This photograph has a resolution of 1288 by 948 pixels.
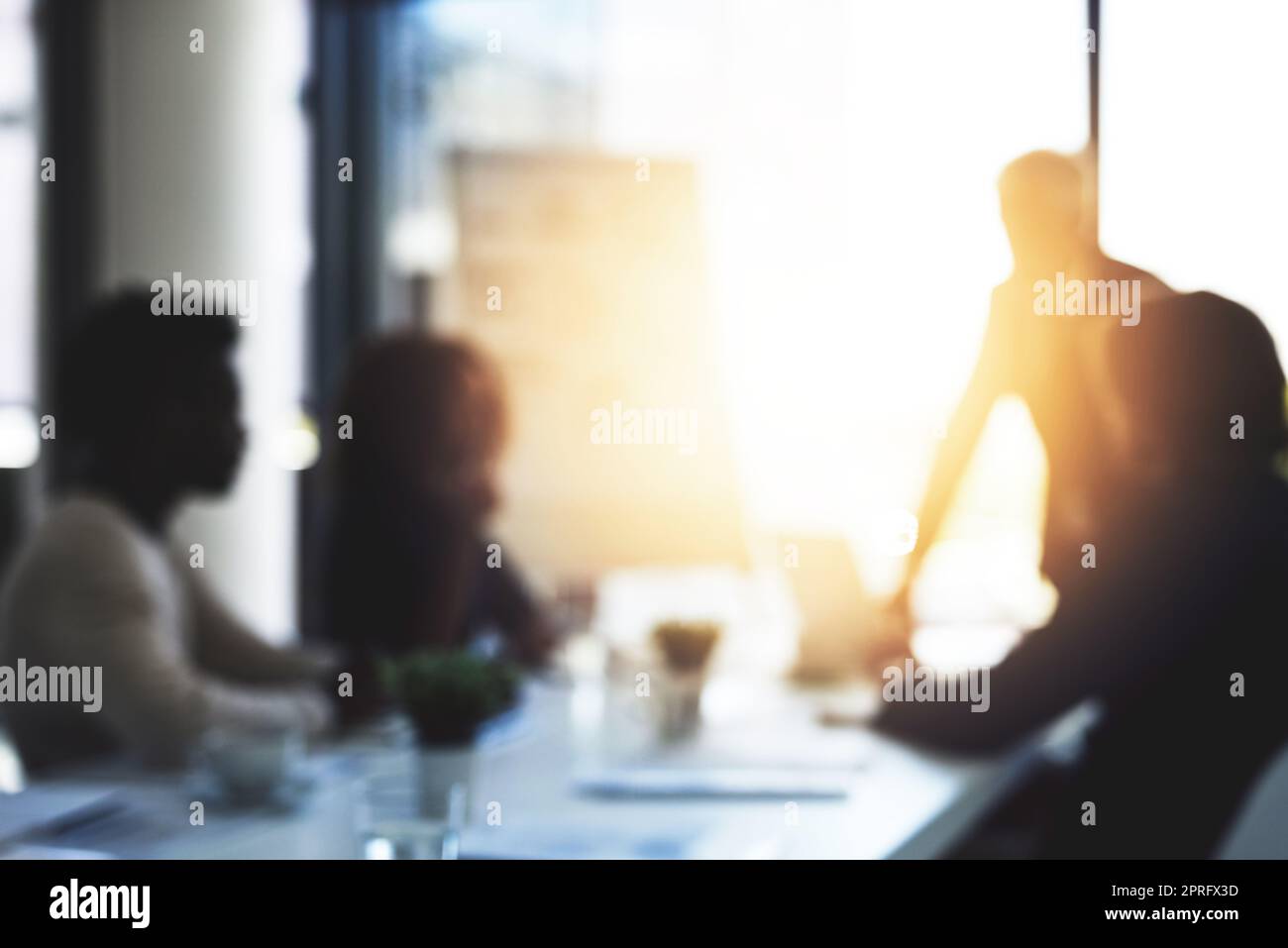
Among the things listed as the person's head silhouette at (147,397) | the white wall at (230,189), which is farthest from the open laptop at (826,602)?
the white wall at (230,189)

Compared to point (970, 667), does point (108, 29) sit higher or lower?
higher

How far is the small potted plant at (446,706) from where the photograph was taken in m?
1.54

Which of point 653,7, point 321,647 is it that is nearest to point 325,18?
point 653,7

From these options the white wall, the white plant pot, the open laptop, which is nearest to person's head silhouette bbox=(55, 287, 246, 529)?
the white plant pot

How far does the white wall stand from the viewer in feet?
12.9

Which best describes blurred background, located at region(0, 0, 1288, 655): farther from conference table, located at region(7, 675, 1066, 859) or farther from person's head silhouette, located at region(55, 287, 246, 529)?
conference table, located at region(7, 675, 1066, 859)

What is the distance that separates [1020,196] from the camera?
1.82 metres

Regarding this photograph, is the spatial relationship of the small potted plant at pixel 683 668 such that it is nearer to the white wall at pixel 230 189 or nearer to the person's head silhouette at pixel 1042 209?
the person's head silhouette at pixel 1042 209

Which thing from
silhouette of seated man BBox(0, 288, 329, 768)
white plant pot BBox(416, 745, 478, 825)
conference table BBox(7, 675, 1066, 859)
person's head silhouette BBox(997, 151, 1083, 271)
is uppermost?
person's head silhouette BBox(997, 151, 1083, 271)

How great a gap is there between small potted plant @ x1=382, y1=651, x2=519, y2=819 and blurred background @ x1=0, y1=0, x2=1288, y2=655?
691 millimetres

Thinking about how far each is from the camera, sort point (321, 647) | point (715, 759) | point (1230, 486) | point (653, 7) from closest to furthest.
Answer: point (1230, 486), point (715, 759), point (321, 647), point (653, 7)
